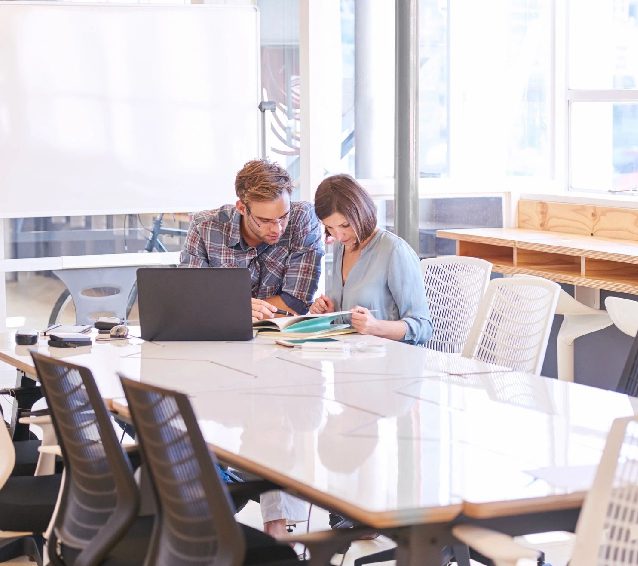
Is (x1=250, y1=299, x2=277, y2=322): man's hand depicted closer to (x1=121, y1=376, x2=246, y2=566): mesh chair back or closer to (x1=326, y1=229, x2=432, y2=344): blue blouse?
(x1=326, y1=229, x2=432, y2=344): blue blouse

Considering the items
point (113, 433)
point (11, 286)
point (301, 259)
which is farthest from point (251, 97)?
point (113, 433)

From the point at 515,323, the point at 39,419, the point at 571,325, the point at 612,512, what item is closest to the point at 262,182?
the point at 515,323

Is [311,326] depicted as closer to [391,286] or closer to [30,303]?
[391,286]

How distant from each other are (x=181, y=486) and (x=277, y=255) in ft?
7.57

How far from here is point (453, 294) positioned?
15.4 ft

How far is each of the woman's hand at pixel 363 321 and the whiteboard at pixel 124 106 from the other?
2.70 m

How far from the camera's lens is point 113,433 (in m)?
2.78

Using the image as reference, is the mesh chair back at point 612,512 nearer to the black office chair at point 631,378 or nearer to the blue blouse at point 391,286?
the black office chair at point 631,378

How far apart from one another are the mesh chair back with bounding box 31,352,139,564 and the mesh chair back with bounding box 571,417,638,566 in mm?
1179

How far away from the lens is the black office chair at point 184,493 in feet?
7.66

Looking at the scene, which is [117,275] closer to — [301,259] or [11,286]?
[11,286]

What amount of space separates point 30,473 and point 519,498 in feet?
7.06

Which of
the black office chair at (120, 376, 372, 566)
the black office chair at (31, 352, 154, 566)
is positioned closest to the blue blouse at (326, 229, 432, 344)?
the black office chair at (31, 352, 154, 566)

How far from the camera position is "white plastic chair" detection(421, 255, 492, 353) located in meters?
4.57
